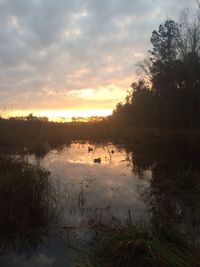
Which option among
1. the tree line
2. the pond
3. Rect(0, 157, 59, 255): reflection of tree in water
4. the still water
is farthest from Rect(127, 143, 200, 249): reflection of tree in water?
the tree line

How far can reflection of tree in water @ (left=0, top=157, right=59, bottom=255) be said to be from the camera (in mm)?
6918

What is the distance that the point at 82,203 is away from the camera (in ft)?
30.7

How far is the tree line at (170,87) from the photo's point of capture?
37.9m

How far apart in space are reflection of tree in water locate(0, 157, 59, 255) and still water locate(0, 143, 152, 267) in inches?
5.6

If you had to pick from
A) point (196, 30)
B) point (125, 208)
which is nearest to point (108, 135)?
point (196, 30)

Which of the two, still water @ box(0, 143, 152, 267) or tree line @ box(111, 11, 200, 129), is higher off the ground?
tree line @ box(111, 11, 200, 129)

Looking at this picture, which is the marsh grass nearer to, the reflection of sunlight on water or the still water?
the still water

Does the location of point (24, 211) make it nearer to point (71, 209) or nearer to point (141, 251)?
point (71, 209)

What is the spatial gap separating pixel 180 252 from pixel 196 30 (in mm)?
35611

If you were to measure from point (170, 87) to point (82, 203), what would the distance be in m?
31.6

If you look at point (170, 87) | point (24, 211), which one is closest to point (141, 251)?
point (24, 211)

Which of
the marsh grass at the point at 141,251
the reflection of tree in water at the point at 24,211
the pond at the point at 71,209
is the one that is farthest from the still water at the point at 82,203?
the marsh grass at the point at 141,251

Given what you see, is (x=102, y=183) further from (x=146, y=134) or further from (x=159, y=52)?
(x=159, y=52)

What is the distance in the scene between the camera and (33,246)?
668 centimetres
